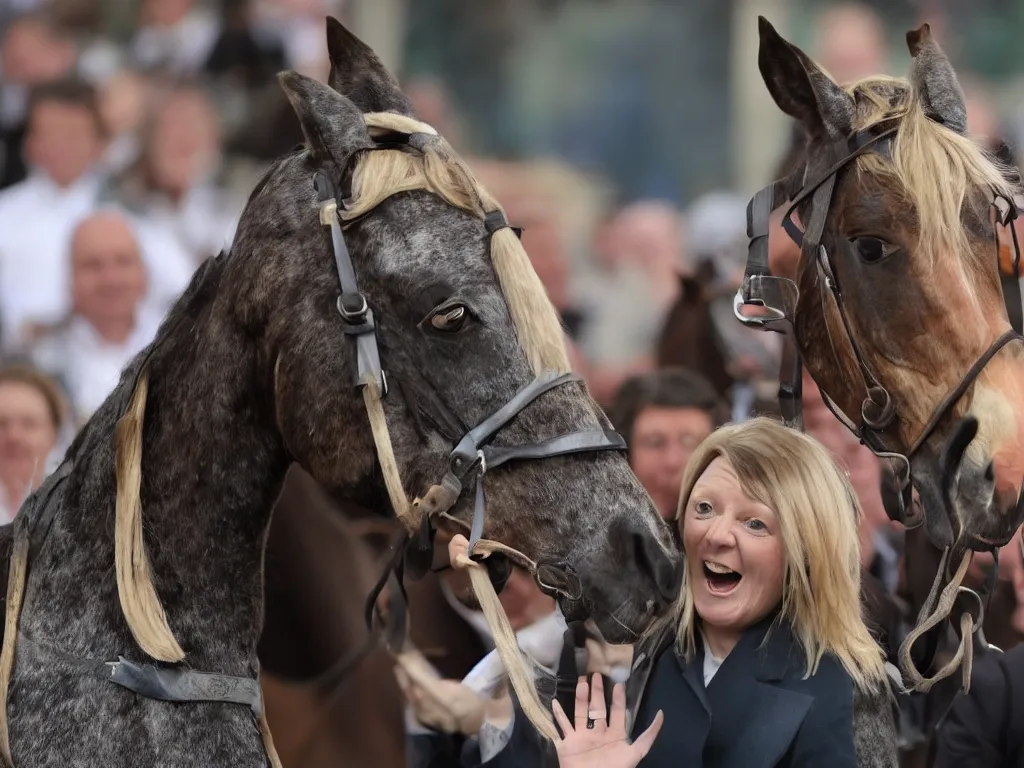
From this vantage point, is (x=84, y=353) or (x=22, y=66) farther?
(x=22, y=66)

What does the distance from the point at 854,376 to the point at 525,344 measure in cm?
94

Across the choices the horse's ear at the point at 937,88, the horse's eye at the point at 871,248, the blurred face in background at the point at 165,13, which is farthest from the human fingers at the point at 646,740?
the blurred face in background at the point at 165,13

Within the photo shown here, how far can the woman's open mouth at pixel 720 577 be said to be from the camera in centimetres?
348

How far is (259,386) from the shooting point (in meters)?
3.27

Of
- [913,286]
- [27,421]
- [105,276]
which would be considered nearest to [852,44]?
[105,276]

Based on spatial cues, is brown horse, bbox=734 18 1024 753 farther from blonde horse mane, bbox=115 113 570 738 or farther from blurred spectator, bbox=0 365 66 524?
blurred spectator, bbox=0 365 66 524

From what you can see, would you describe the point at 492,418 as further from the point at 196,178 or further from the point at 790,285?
the point at 196,178

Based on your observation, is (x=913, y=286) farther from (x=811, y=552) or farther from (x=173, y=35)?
(x=173, y=35)

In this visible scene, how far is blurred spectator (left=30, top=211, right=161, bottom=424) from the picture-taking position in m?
6.89

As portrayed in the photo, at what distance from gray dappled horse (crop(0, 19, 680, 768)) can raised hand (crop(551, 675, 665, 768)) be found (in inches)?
10.4

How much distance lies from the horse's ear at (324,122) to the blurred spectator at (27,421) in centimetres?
231

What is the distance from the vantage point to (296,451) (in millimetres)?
3244

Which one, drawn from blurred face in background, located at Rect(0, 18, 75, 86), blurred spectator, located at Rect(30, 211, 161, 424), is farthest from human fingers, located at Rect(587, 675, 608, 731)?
blurred face in background, located at Rect(0, 18, 75, 86)

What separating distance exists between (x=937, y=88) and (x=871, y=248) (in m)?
0.49
